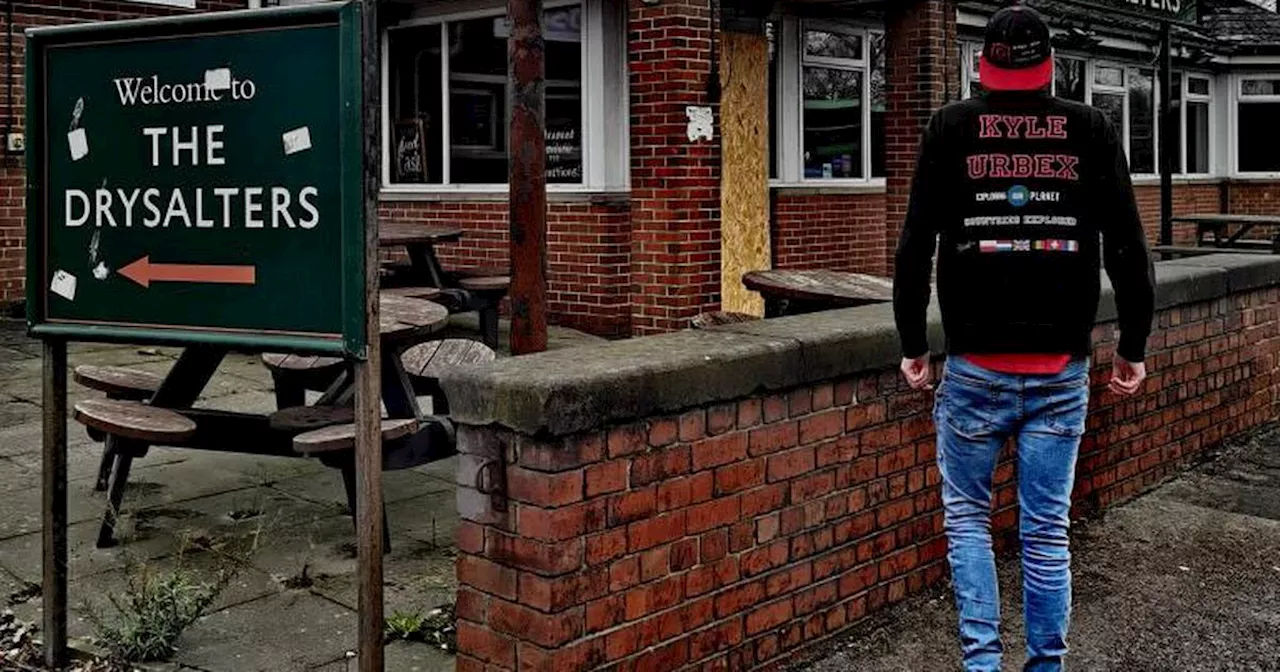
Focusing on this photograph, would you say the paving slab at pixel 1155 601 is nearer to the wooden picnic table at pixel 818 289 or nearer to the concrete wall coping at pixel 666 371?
the concrete wall coping at pixel 666 371

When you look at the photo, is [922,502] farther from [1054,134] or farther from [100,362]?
[100,362]

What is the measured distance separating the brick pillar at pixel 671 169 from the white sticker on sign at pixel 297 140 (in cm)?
616

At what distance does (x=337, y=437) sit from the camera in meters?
4.74

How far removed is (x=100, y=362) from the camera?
919 cm

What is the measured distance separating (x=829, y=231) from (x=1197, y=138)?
1215 centimetres

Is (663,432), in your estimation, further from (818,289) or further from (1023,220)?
(818,289)

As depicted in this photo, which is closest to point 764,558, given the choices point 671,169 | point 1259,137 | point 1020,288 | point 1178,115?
point 1020,288

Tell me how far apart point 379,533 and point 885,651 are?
1.62 m

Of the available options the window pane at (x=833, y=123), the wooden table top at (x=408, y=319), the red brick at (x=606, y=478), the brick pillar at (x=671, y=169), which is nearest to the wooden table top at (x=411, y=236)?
the brick pillar at (x=671, y=169)

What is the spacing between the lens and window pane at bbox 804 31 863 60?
12.9 meters

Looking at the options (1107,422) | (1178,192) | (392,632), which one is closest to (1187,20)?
(1107,422)

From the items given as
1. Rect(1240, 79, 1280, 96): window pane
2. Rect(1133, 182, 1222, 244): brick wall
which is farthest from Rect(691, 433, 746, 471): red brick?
Rect(1240, 79, 1280, 96): window pane

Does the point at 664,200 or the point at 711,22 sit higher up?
the point at 711,22

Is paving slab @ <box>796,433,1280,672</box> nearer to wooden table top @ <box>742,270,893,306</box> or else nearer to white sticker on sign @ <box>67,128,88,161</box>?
wooden table top @ <box>742,270,893,306</box>
